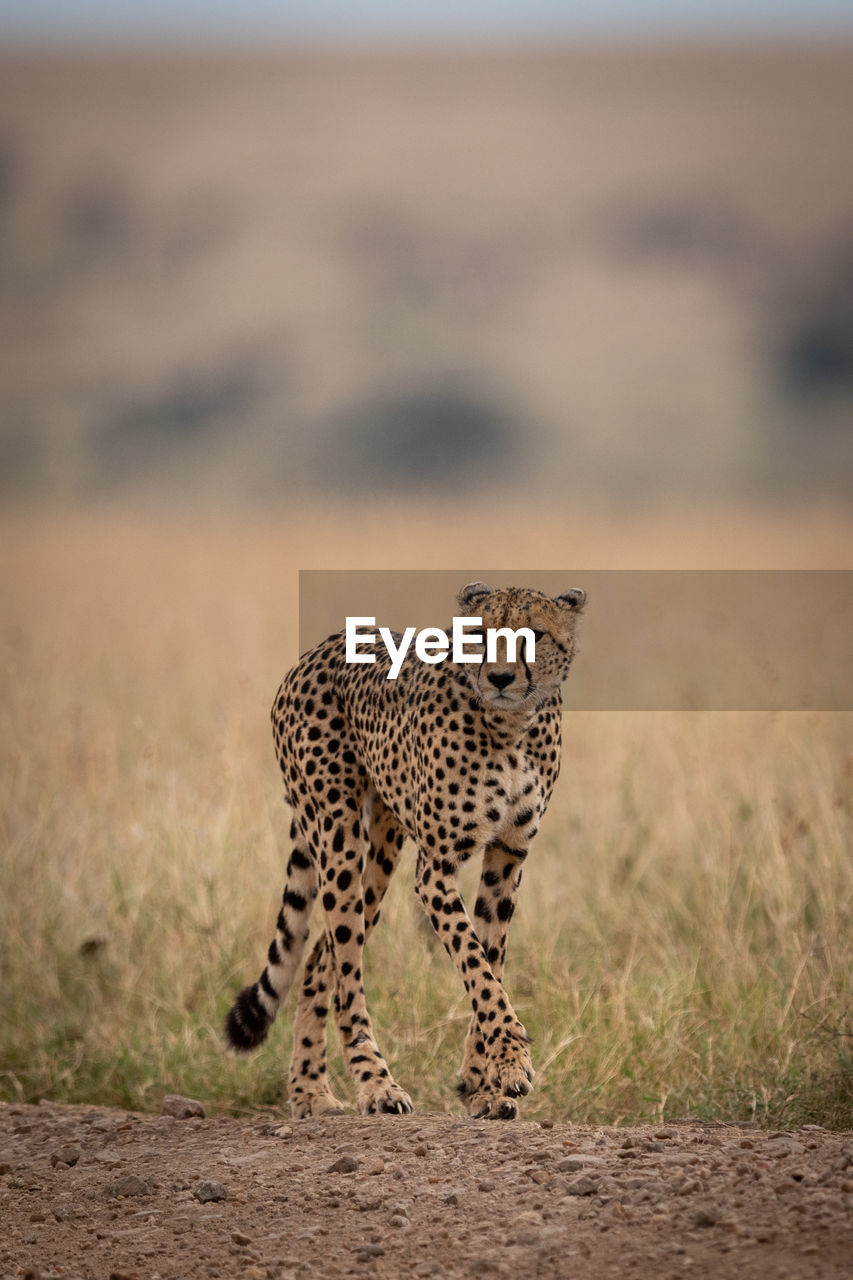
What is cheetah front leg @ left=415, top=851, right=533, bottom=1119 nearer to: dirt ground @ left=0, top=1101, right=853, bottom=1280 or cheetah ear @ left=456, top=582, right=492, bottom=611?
dirt ground @ left=0, top=1101, right=853, bottom=1280

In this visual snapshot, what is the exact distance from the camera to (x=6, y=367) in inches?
1052

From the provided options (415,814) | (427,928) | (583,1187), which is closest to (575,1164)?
(583,1187)

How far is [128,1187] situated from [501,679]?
1330 mm

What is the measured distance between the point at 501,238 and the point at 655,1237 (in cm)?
2735

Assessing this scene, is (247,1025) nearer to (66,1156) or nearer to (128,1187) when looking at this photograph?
(66,1156)

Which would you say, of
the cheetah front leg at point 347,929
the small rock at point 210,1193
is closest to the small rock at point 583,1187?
the small rock at point 210,1193

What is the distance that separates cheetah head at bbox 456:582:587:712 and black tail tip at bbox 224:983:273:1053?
3.43 feet

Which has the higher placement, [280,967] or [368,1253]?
[280,967]

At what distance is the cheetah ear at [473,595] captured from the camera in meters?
3.93

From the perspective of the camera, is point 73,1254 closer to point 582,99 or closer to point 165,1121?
point 165,1121

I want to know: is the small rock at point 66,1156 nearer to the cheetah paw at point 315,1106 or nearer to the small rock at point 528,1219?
the cheetah paw at point 315,1106

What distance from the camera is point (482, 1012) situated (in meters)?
A: 3.74

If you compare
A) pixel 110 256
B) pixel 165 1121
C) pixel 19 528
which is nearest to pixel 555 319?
pixel 110 256

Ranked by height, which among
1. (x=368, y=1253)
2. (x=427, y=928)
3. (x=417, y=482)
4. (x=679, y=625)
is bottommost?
(x=368, y=1253)
